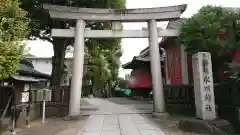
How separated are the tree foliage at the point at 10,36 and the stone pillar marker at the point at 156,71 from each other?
24.1ft

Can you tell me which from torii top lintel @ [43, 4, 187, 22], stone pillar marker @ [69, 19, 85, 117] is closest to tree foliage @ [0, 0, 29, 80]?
stone pillar marker @ [69, 19, 85, 117]

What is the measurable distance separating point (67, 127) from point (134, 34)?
20.8 feet

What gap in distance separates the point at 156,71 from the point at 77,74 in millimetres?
4277

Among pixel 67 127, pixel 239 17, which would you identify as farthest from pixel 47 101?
pixel 239 17

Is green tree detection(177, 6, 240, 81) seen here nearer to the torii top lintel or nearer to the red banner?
the torii top lintel

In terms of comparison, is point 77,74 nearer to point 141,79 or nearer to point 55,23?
point 55,23

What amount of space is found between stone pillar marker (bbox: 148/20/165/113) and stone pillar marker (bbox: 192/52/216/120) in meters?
2.19

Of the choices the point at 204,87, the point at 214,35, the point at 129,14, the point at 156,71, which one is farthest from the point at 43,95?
the point at 214,35

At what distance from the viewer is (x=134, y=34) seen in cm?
1379

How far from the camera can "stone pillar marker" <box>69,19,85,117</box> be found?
12.7 meters

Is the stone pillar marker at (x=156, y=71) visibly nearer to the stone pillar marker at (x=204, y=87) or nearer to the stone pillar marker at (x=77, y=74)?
the stone pillar marker at (x=204, y=87)

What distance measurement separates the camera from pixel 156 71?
43.5 ft

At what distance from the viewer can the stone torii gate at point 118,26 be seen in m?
13.2

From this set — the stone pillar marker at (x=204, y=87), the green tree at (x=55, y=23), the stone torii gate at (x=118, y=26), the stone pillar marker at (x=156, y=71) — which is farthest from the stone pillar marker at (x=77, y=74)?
the stone pillar marker at (x=204, y=87)
